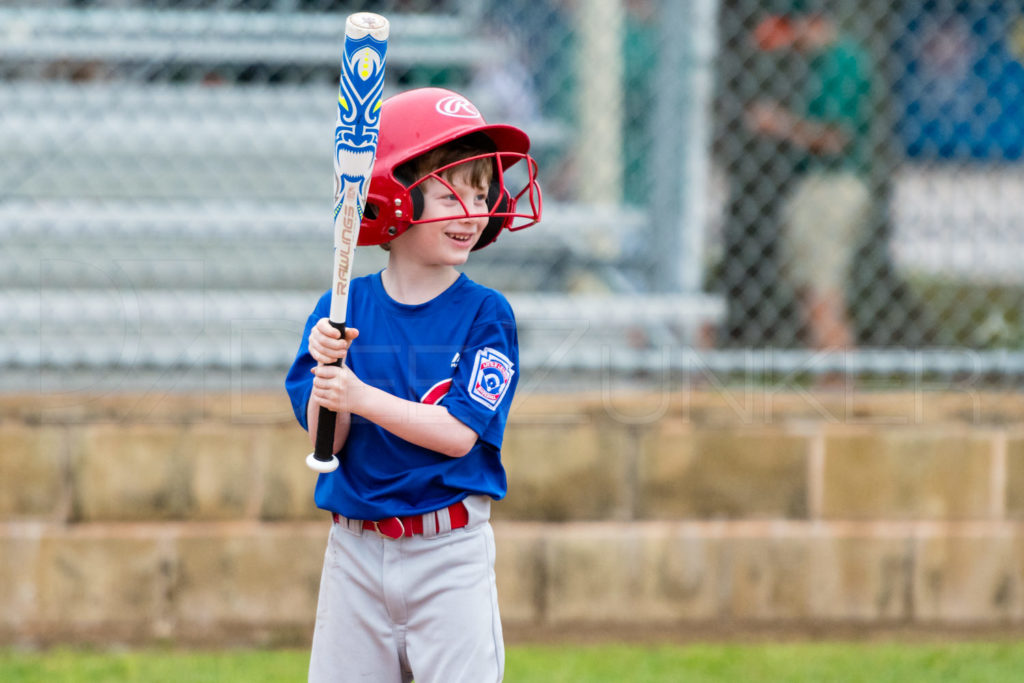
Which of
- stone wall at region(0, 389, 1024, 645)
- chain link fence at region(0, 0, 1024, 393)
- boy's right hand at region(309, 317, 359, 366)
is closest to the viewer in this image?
boy's right hand at region(309, 317, 359, 366)

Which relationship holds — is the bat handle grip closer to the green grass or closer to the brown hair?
the brown hair

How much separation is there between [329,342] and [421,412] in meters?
0.20

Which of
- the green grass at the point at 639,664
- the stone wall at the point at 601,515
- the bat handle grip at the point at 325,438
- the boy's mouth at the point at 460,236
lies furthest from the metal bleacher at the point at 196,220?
the bat handle grip at the point at 325,438

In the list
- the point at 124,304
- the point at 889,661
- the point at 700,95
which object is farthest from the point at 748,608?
the point at 124,304

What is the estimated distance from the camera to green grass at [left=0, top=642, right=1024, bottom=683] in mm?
3477

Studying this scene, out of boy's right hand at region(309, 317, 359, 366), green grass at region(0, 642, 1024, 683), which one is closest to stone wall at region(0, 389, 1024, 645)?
green grass at region(0, 642, 1024, 683)

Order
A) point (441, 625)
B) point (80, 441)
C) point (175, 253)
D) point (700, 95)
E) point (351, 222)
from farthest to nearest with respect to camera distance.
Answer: point (175, 253) → point (700, 95) → point (80, 441) → point (441, 625) → point (351, 222)

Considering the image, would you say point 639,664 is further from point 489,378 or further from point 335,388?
point 335,388

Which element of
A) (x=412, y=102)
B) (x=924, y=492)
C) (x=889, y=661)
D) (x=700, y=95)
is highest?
(x=700, y=95)

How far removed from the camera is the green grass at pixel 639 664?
Result: 3.48 meters

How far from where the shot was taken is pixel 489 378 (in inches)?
80.3

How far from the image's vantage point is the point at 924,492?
3.86m

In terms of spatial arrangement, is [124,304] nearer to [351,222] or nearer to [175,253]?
[175,253]

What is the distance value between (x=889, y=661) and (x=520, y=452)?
132 cm
